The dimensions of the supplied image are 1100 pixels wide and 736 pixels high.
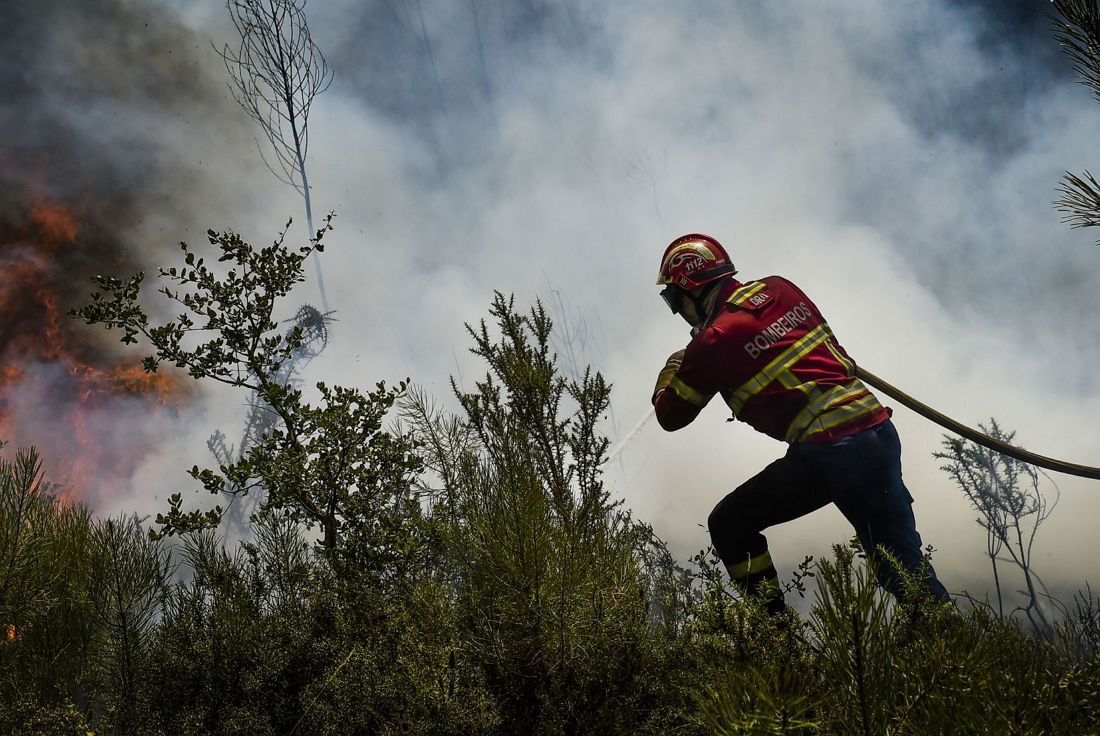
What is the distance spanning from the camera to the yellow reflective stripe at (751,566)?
2787mm

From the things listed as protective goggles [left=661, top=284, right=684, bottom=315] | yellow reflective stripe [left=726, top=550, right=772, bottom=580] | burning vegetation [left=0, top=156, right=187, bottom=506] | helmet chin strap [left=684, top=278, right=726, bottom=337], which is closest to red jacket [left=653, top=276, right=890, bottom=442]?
helmet chin strap [left=684, top=278, right=726, bottom=337]

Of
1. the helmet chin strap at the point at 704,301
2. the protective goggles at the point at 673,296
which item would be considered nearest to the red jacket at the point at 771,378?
the helmet chin strap at the point at 704,301

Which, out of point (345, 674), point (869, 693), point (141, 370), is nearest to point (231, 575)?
point (345, 674)

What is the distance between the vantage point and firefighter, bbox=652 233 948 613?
2738 millimetres

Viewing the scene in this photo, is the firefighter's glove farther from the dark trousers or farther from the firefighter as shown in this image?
the dark trousers

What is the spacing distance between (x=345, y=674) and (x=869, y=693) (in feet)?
6.43

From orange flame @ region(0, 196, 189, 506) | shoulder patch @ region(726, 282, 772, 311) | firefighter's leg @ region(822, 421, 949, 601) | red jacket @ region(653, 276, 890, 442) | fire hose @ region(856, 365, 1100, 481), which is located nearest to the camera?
firefighter's leg @ region(822, 421, 949, 601)

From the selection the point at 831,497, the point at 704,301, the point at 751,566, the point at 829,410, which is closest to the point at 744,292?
the point at 704,301

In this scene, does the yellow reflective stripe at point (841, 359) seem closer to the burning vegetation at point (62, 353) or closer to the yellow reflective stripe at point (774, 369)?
the yellow reflective stripe at point (774, 369)

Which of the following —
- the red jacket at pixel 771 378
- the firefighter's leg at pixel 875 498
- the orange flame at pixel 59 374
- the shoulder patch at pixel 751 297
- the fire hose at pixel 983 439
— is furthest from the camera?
the orange flame at pixel 59 374

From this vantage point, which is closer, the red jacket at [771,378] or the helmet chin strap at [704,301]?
the red jacket at [771,378]

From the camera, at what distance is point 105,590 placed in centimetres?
278

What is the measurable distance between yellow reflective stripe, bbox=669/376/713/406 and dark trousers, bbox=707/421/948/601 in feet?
1.10

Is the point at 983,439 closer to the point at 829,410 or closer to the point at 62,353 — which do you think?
the point at 829,410
